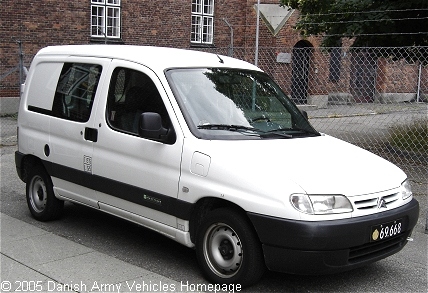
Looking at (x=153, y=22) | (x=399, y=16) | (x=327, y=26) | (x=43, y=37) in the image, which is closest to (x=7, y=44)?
(x=43, y=37)

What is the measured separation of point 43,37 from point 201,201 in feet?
49.5

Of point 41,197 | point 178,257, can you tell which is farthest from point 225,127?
point 41,197

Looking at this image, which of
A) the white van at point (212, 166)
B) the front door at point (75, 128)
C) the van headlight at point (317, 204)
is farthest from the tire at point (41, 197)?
the van headlight at point (317, 204)

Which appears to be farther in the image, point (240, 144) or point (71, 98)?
point (71, 98)

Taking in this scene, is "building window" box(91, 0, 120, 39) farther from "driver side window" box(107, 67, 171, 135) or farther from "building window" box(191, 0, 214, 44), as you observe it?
"driver side window" box(107, 67, 171, 135)

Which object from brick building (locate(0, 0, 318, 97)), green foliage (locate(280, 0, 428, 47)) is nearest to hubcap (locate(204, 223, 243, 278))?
green foliage (locate(280, 0, 428, 47))

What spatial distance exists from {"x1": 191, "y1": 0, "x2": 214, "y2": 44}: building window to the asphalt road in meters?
16.6

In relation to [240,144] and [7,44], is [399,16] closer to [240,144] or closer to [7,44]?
[240,144]

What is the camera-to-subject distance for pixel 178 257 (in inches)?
236

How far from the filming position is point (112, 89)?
6117mm

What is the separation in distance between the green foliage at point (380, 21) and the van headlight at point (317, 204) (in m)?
7.66

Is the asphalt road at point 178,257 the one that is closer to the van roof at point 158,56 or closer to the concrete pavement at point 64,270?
the concrete pavement at point 64,270

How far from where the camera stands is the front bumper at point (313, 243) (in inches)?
180

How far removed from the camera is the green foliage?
11787 millimetres
